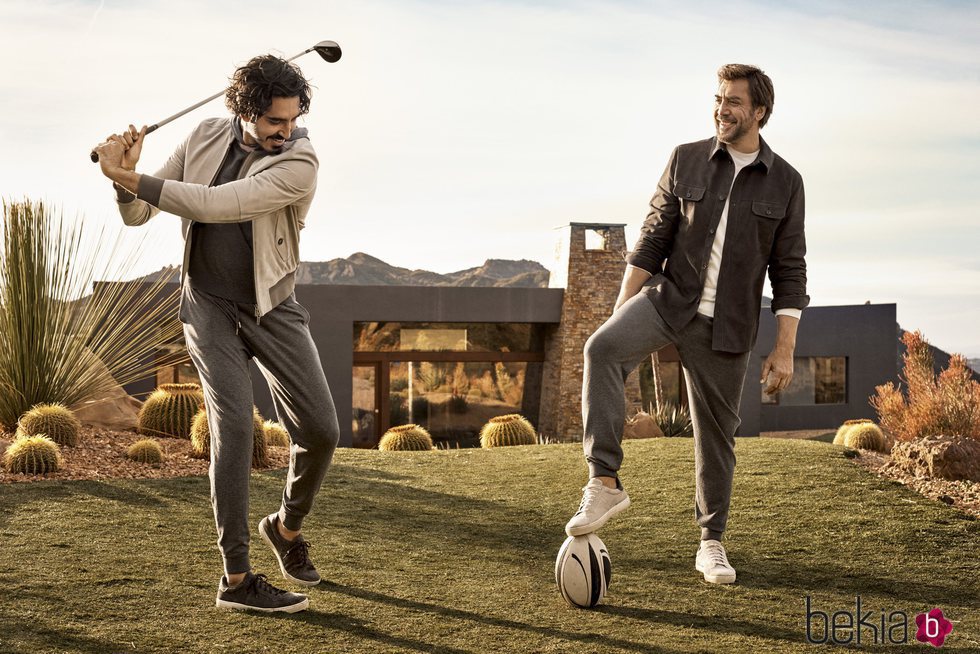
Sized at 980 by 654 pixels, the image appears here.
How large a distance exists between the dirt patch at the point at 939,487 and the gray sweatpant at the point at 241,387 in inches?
147

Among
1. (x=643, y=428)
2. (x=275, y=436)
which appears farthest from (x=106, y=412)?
(x=643, y=428)

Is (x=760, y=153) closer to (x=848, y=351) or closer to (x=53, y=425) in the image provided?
(x=53, y=425)

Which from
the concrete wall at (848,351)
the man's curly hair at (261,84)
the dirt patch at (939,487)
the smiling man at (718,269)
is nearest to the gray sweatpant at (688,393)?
the smiling man at (718,269)

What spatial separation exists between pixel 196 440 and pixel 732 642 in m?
5.78

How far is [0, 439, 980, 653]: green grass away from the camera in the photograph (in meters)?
2.96

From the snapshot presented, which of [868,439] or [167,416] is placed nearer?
[167,416]

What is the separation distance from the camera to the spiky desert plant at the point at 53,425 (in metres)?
7.50

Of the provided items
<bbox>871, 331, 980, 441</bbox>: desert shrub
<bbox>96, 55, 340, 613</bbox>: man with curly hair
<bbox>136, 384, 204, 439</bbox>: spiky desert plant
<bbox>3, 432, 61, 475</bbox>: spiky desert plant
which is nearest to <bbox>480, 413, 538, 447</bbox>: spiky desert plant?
<bbox>136, 384, 204, 439</bbox>: spiky desert plant

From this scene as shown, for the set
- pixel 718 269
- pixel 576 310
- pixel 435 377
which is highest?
pixel 576 310

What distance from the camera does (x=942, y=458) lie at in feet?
19.7

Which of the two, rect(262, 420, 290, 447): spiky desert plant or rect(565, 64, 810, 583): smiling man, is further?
rect(262, 420, 290, 447): spiky desert plant

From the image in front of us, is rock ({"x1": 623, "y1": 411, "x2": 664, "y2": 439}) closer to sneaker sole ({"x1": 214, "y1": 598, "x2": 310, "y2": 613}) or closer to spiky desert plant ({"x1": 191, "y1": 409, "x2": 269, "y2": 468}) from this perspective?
spiky desert plant ({"x1": 191, "y1": 409, "x2": 269, "y2": 468})

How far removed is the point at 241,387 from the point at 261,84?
0.94 m

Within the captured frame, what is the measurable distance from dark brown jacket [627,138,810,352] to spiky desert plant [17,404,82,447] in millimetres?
5556
